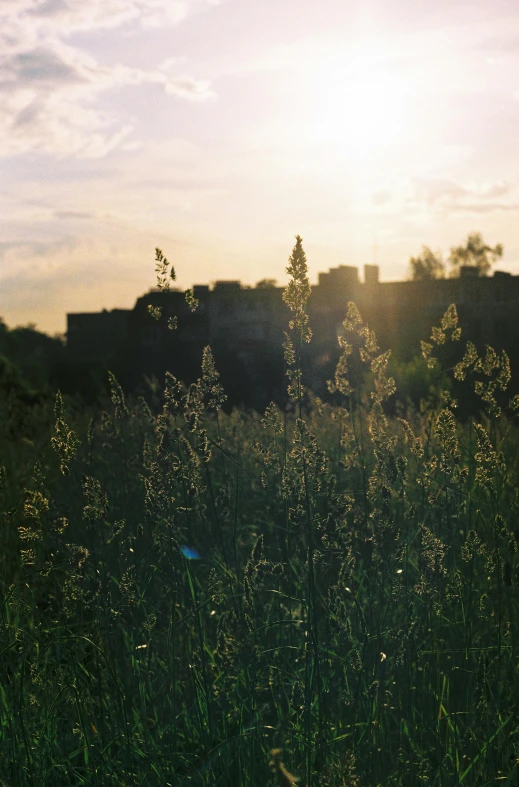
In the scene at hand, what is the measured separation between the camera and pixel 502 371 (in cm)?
336

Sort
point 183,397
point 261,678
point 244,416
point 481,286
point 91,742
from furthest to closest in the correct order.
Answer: point 481,286, point 244,416, point 261,678, point 183,397, point 91,742

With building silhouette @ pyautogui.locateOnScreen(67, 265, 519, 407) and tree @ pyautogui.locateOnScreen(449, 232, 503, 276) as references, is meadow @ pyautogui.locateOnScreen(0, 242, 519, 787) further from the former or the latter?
tree @ pyautogui.locateOnScreen(449, 232, 503, 276)

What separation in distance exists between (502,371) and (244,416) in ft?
23.8

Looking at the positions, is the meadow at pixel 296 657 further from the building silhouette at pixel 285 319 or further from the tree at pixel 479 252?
the tree at pixel 479 252

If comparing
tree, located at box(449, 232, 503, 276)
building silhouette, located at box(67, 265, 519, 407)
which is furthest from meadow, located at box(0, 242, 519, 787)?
tree, located at box(449, 232, 503, 276)

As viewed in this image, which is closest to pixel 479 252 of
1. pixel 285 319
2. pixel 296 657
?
pixel 285 319

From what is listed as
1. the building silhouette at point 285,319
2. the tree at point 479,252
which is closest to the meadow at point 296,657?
the building silhouette at point 285,319

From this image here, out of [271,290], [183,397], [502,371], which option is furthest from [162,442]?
[271,290]

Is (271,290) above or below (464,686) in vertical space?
above

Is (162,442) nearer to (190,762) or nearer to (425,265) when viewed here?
(190,762)

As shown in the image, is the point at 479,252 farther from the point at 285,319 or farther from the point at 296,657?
the point at 296,657

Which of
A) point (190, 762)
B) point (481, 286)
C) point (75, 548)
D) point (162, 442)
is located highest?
point (481, 286)

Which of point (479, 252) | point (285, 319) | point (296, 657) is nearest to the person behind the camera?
point (296, 657)

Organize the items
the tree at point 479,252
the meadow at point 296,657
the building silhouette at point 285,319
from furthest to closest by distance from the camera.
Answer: the tree at point 479,252 < the building silhouette at point 285,319 < the meadow at point 296,657
